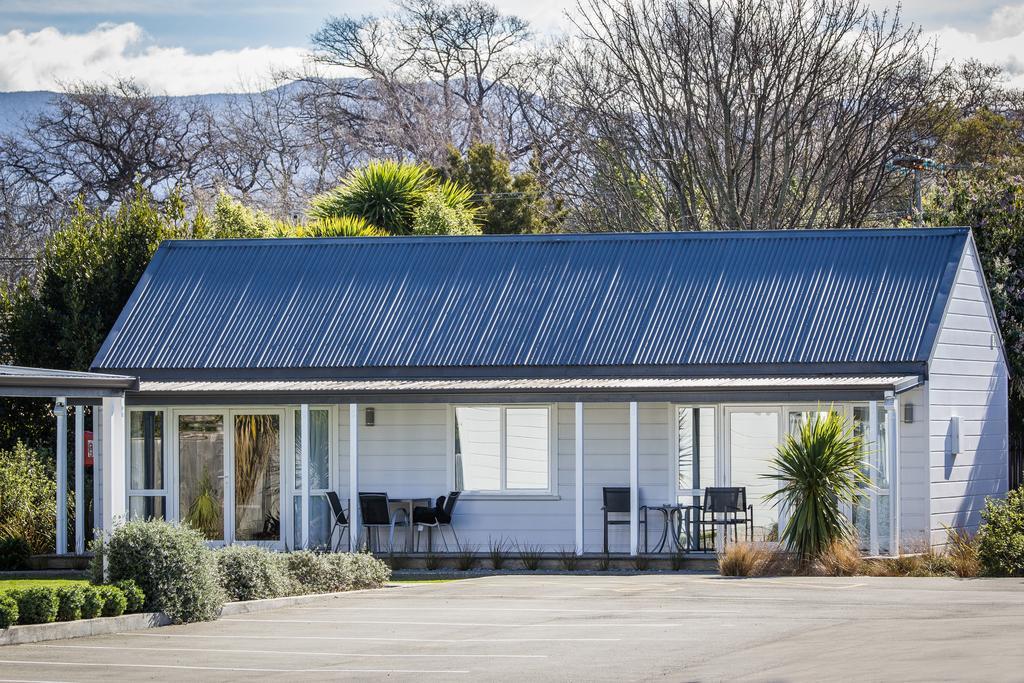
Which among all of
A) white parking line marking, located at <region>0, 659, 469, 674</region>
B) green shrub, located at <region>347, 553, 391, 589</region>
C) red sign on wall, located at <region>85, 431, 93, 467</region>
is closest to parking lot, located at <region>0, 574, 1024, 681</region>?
white parking line marking, located at <region>0, 659, 469, 674</region>

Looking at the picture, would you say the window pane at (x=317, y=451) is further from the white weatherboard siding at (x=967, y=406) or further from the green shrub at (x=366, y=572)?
the white weatherboard siding at (x=967, y=406)

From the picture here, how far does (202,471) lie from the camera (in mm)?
21750

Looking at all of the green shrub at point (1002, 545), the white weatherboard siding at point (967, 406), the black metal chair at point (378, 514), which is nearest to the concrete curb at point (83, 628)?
the black metal chair at point (378, 514)

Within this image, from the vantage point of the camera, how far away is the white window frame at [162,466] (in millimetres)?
21672

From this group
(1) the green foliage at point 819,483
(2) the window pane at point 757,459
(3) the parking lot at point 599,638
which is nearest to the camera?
(3) the parking lot at point 599,638

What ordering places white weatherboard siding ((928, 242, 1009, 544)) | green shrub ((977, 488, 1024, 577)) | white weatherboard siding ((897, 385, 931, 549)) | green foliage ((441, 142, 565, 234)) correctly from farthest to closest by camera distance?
green foliage ((441, 142, 565, 234)) < white weatherboard siding ((928, 242, 1009, 544)) < white weatherboard siding ((897, 385, 931, 549)) < green shrub ((977, 488, 1024, 577))

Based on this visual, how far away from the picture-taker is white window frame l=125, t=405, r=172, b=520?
21.7m

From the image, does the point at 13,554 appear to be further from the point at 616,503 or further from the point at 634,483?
the point at 634,483

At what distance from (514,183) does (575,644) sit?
2618 centimetres

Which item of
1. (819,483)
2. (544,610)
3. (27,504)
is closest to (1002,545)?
(819,483)

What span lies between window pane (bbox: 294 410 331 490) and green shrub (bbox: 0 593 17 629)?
27.3 ft

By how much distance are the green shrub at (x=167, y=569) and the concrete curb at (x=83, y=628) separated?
192 millimetres

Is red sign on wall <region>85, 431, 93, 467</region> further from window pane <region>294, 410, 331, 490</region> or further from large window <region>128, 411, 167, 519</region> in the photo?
window pane <region>294, 410, 331, 490</region>

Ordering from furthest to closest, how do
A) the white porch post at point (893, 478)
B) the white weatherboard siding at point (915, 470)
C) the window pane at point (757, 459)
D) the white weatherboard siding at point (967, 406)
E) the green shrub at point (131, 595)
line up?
the window pane at point (757, 459) → the white weatherboard siding at point (967, 406) → the white weatherboard siding at point (915, 470) → the white porch post at point (893, 478) → the green shrub at point (131, 595)
